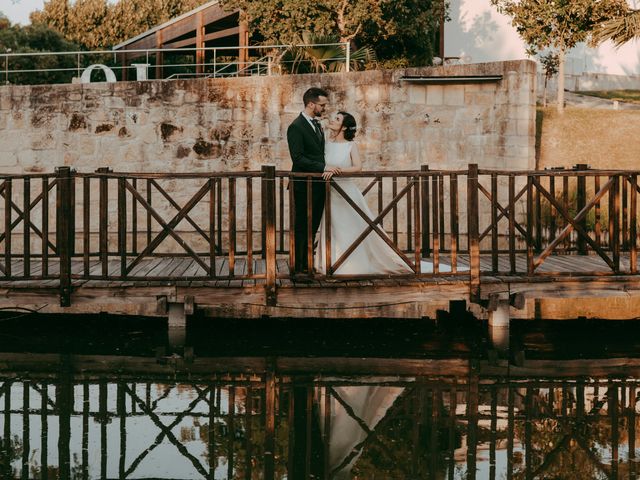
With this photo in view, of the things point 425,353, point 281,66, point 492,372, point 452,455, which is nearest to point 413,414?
point 452,455

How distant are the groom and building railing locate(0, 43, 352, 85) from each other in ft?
20.9

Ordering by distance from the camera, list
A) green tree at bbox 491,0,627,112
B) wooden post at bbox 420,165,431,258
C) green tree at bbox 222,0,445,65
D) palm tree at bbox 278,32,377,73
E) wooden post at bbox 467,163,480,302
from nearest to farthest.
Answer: wooden post at bbox 467,163,480,302 < wooden post at bbox 420,165,431,258 < palm tree at bbox 278,32,377,73 < green tree at bbox 222,0,445,65 < green tree at bbox 491,0,627,112

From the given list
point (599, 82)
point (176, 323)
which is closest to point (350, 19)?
point (176, 323)

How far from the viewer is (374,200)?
53.6ft

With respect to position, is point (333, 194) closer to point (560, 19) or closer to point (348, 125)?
point (348, 125)

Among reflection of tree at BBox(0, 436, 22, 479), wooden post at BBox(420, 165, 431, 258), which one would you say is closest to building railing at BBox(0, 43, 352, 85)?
wooden post at BBox(420, 165, 431, 258)

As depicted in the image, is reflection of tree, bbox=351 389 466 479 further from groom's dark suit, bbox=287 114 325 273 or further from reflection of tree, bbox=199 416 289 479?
groom's dark suit, bbox=287 114 325 273

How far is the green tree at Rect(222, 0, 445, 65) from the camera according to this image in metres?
21.9

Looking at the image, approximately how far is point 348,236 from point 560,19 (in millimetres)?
16422

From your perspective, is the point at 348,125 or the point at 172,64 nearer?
the point at 348,125

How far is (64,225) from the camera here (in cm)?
1076

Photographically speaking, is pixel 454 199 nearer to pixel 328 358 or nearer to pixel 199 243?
pixel 328 358

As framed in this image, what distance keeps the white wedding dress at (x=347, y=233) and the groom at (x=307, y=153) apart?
180mm

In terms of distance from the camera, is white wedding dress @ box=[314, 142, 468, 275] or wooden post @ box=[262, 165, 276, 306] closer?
wooden post @ box=[262, 165, 276, 306]
